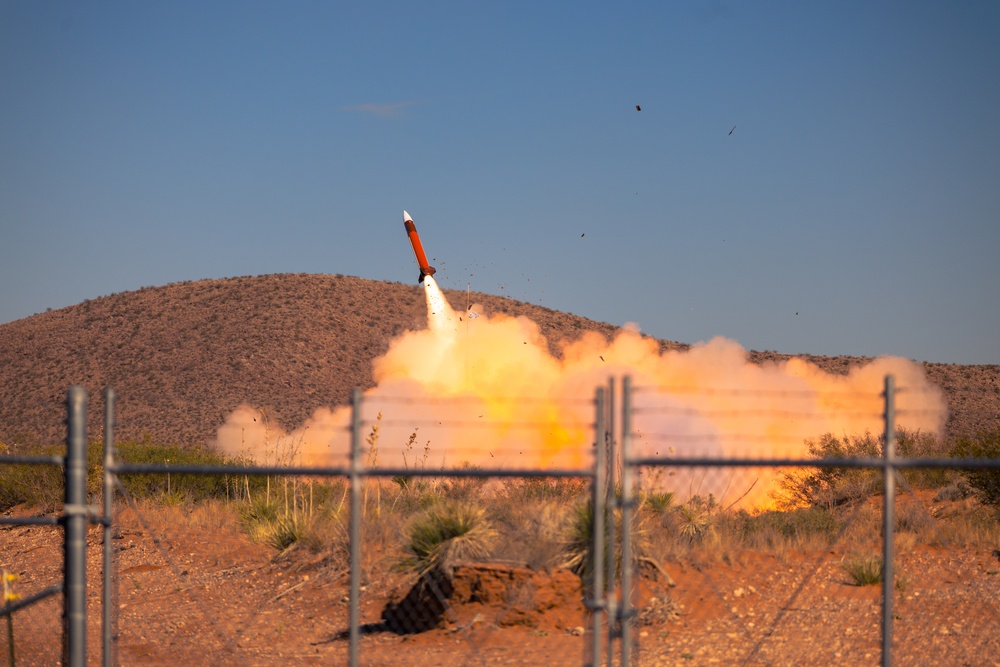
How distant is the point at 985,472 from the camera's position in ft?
65.8

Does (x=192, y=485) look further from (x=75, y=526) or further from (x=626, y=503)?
(x=626, y=503)

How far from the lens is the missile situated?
111 ft

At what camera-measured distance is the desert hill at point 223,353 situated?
66.0 m

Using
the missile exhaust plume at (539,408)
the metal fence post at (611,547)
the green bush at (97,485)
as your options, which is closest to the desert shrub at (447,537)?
the metal fence post at (611,547)

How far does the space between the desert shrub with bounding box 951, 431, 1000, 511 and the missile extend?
54.2 ft

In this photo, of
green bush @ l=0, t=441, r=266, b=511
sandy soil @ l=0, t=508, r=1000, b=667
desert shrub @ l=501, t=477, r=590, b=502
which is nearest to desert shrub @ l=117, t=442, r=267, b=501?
green bush @ l=0, t=441, r=266, b=511

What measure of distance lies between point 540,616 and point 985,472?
35.4ft

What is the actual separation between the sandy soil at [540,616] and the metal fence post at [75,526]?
127 inches

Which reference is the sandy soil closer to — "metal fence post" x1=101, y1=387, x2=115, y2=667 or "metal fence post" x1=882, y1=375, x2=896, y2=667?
"metal fence post" x1=101, y1=387, x2=115, y2=667

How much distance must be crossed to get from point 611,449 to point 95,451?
74.5 ft

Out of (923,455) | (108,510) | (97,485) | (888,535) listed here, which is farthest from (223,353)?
(888,535)

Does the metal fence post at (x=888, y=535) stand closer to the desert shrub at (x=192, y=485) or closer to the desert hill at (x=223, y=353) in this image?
the desert shrub at (x=192, y=485)

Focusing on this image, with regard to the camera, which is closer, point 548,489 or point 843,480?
point 548,489

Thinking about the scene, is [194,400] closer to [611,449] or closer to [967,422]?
[967,422]
